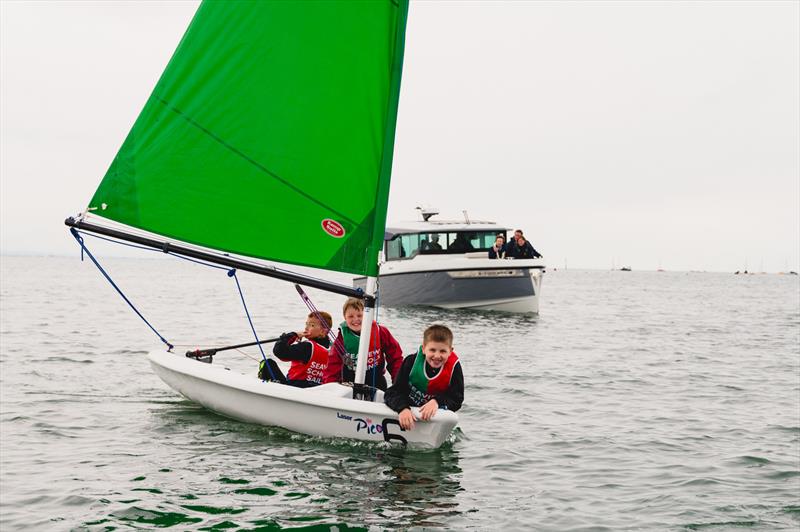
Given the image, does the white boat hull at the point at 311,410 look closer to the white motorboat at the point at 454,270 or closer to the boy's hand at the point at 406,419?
the boy's hand at the point at 406,419

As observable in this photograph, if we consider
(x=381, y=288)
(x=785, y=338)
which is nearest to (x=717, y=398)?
(x=785, y=338)

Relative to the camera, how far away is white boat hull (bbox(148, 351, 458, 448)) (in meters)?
8.88

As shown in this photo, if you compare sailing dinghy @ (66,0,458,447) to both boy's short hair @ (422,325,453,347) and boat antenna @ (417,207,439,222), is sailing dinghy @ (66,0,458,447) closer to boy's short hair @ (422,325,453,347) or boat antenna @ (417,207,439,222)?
boy's short hair @ (422,325,453,347)

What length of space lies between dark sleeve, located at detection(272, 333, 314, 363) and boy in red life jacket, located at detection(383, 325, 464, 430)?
1.35 meters

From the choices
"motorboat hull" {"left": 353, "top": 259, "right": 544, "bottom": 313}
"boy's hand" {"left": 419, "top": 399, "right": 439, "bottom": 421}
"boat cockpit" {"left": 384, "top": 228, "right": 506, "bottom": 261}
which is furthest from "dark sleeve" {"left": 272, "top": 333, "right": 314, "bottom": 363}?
"boat cockpit" {"left": 384, "top": 228, "right": 506, "bottom": 261}

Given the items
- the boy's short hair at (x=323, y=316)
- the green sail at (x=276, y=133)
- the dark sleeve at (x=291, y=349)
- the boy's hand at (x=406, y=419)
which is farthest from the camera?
the boy's short hair at (x=323, y=316)

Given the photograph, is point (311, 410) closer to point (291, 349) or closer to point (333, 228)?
point (291, 349)

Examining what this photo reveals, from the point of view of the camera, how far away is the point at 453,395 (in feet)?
29.4

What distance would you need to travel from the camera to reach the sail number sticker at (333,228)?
29.1ft

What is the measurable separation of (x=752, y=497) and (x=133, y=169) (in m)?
7.25

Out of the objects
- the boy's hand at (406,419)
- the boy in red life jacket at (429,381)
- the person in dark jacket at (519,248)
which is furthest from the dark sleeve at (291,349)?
the person in dark jacket at (519,248)

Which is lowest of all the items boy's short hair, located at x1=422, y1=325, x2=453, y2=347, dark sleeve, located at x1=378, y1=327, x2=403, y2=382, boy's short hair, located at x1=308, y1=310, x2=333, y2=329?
dark sleeve, located at x1=378, y1=327, x2=403, y2=382

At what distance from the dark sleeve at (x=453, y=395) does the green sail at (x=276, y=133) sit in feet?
4.97

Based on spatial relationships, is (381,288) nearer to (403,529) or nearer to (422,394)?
(422,394)
